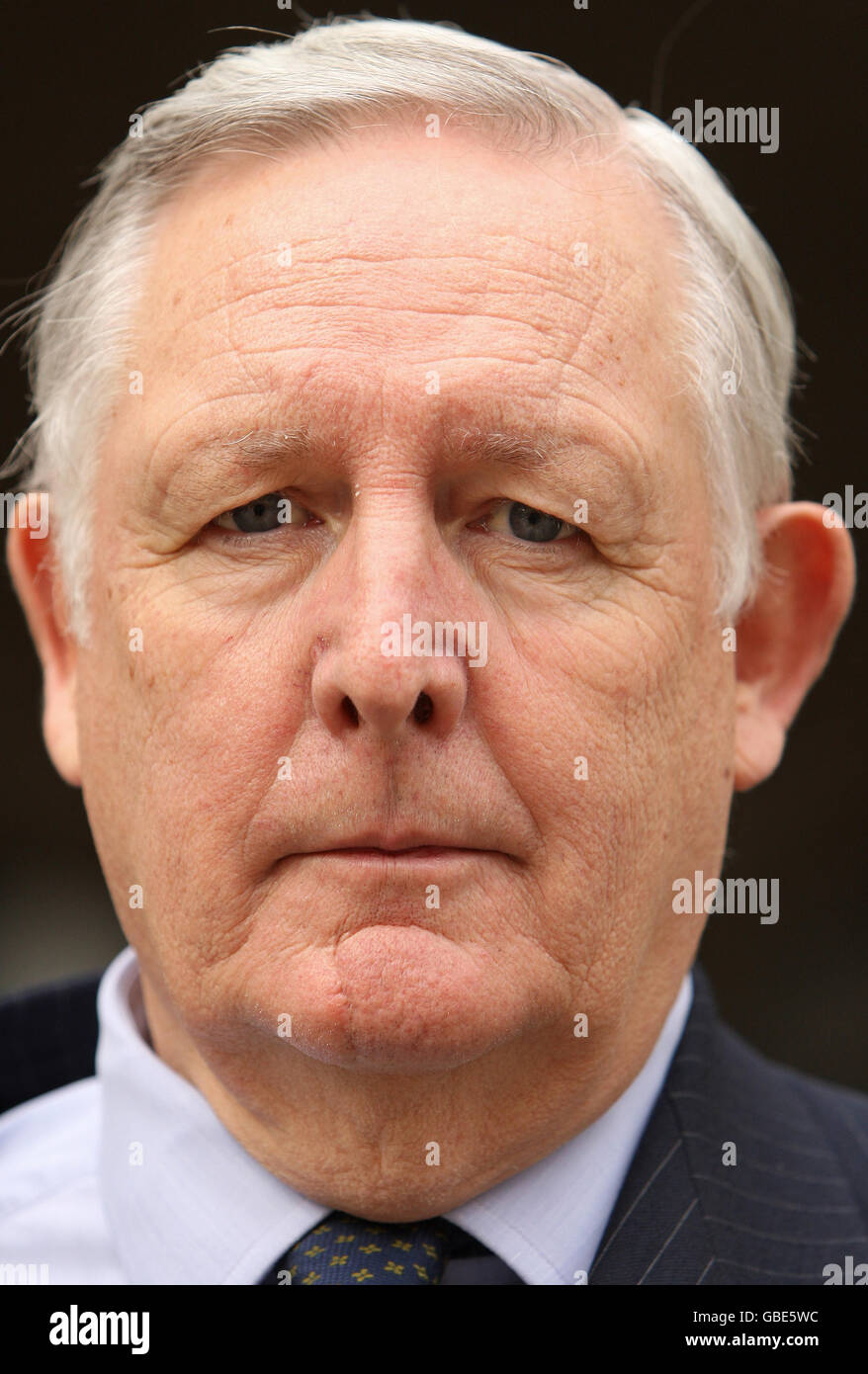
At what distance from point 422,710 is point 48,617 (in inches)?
38.3

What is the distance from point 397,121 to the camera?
2.15 m

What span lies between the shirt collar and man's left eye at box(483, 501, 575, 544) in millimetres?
911

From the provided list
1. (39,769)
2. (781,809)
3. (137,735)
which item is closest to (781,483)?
(137,735)

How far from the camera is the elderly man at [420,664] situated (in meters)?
1.88

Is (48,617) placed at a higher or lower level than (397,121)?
lower

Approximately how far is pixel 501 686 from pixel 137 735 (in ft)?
1.95

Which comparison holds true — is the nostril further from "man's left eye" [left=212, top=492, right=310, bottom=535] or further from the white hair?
the white hair

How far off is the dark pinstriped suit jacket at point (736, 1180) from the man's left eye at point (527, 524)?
3.14 ft

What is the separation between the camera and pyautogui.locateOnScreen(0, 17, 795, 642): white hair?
2.18m

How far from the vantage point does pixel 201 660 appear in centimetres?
201

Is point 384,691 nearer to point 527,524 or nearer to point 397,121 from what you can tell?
point 527,524

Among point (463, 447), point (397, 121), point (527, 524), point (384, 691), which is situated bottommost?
point (384, 691)

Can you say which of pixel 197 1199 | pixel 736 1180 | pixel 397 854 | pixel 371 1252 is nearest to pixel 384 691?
pixel 397 854

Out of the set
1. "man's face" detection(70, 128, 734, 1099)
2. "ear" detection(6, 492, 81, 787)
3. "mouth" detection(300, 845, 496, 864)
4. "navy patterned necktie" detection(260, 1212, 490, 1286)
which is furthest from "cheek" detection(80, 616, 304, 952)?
"navy patterned necktie" detection(260, 1212, 490, 1286)
